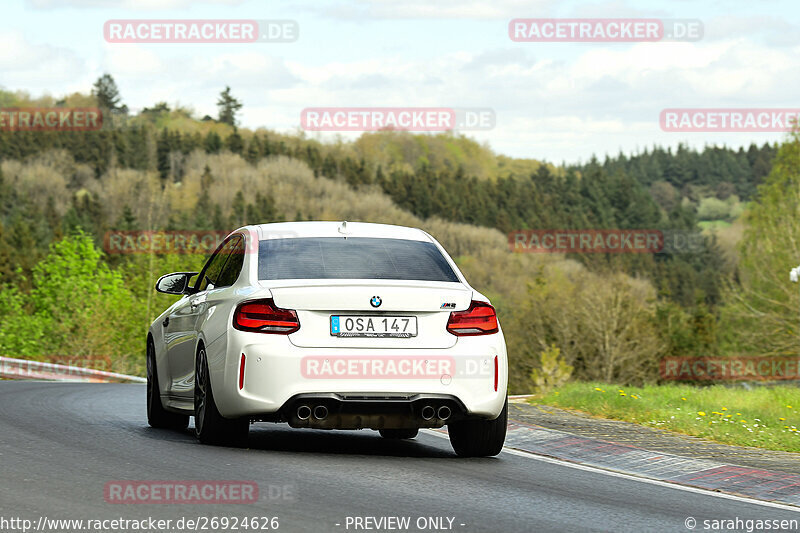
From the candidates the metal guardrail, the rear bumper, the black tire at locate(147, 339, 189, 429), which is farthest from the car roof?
the metal guardrail

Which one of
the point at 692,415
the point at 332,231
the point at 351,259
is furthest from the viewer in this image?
the point at 692,415

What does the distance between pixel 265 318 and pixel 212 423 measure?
1052mm

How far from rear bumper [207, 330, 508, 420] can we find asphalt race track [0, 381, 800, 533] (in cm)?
34

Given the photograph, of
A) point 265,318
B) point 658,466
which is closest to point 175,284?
point 265,318

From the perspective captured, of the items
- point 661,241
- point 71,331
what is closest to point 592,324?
point 71,331

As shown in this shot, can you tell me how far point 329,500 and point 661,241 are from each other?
197055 millimetres

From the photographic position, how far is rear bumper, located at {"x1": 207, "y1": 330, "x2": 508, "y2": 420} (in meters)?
8.07

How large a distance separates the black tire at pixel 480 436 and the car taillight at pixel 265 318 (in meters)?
1.75

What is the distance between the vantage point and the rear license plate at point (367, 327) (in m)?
8.16

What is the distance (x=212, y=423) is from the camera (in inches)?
342

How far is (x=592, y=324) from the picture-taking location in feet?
193
